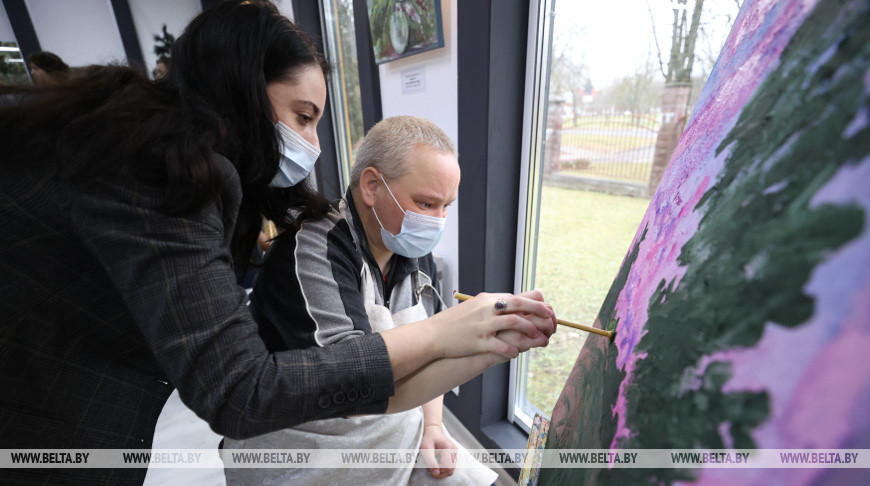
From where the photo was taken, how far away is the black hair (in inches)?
17.5

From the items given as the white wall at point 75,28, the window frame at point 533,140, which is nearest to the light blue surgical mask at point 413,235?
the window frame at point 533,140

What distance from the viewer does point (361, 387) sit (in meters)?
0.49

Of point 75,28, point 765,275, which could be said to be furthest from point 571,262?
point 75,28

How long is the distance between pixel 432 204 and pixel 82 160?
56 cm

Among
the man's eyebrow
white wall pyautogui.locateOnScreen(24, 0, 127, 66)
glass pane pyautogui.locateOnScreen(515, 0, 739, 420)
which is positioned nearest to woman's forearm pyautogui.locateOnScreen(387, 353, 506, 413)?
the man's eyebrow

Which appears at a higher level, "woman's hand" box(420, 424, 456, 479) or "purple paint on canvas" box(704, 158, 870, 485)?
"purple paint on canvas" box(704, 158, 870, 485)

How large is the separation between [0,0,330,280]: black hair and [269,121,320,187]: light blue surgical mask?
47 millimetres

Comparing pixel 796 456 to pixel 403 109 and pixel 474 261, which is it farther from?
pixel 403 109

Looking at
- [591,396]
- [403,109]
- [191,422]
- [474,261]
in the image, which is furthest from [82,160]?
[191,422]

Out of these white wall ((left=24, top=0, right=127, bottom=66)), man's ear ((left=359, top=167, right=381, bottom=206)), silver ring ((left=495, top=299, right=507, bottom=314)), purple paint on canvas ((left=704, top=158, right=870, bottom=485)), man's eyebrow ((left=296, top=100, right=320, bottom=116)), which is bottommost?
silver ring ((left=495, top=299, right=507, bottom=314))

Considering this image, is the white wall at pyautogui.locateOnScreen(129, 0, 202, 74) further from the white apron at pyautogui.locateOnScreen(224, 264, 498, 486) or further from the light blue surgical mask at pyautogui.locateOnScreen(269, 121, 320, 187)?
the white apron at pyautogui.locateOnScreen(224, 264, 498, 486)

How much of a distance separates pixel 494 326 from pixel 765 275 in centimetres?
31

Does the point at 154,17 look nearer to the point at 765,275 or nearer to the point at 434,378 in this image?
the point at 434,378

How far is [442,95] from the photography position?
4.56ft
